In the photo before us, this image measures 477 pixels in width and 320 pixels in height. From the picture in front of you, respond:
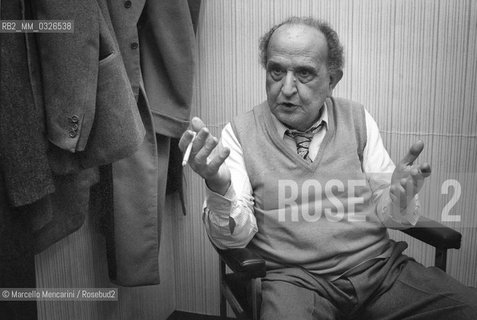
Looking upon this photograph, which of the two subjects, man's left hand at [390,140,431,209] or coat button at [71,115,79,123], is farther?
man's left hand at [390,140,431,209]

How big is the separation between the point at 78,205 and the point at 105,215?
296 millimetres

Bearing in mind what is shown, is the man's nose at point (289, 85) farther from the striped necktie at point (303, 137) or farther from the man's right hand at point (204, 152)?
the man's right hand at point (204, 152)

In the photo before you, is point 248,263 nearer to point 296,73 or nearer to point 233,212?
point 233,212

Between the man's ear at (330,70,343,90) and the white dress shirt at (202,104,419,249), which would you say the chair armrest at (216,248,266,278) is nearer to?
the white dress shirt at (202,104,419,249)

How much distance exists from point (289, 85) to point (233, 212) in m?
0.39

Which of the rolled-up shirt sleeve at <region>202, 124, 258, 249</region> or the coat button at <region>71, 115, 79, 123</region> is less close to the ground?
the coat button at <region>71, 115, 79, 123</region>

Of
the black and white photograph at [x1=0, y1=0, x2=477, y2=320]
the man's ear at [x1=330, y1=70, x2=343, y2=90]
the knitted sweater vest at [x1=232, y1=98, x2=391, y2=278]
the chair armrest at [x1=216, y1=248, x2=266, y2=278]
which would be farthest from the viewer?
the man's ear at [x1=330, y1=70, x2=343, y2=90]

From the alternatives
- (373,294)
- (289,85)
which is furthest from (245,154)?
(373,294)

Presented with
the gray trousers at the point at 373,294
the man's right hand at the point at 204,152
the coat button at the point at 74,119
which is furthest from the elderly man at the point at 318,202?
the coat button at the point at 74,119

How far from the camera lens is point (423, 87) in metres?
1.60

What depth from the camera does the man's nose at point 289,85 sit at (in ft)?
4.52

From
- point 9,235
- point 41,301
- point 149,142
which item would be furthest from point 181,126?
point 9,235

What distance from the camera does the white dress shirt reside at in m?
1.25

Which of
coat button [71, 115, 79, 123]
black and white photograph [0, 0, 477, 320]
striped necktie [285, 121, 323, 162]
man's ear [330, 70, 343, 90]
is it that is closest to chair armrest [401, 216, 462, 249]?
black and white photograph [0, 0, 477, 320]
